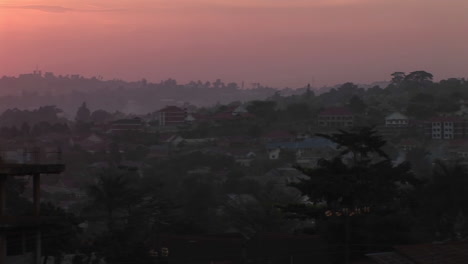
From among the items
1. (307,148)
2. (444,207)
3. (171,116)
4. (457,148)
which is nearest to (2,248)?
(444,207)

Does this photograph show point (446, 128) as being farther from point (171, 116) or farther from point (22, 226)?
point (22, 226)

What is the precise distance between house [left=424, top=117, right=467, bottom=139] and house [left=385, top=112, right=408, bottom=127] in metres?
3.64

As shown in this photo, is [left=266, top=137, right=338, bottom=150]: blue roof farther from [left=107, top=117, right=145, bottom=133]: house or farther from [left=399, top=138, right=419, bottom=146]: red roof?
[left=107, top=117, right=145, bottom=133]: house

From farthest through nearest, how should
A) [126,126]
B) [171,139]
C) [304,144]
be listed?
[126,126], [171,139], [304,144]

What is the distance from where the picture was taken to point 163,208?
1361 inches

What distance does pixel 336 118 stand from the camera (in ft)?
365

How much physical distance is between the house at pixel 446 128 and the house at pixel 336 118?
350 inches

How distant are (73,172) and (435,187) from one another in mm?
55881

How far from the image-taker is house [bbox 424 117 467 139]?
104 meters

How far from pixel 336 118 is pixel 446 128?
12858 mm

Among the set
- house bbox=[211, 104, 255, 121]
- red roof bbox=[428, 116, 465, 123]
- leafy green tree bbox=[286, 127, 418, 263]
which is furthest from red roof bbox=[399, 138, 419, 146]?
leafy green tree bbox=[286, 127, 418, 263]

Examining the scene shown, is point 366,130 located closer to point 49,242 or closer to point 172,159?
point 49,242

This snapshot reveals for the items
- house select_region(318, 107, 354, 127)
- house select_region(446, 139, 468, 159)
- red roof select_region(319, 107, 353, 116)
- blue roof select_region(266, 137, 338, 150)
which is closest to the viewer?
house select_region(446, 139, 468, 159)

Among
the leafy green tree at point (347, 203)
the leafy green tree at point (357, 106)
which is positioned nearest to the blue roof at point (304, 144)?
the leafy green tree at point (357, 106)
